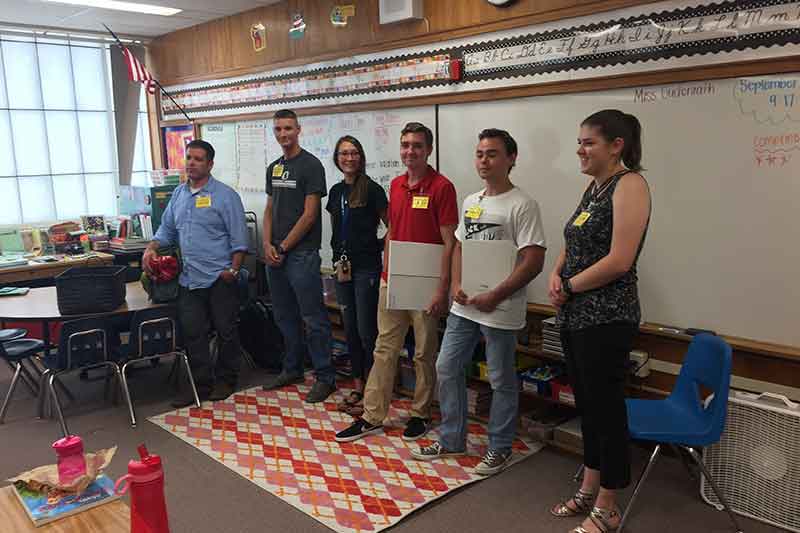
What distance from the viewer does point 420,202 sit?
128 inches

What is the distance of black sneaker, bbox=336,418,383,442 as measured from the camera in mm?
3441

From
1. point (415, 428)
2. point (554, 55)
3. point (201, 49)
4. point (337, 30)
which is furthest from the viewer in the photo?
point (201, 49)

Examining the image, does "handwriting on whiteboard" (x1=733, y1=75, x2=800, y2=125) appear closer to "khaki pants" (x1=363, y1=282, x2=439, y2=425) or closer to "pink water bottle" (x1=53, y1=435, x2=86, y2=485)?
"khaki pants" (x1=363, y1=282, x2=439, y2=425)

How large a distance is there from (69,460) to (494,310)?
1745 mm

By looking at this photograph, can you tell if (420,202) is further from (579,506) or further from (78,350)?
(78,350)

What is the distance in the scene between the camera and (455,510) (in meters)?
2.78

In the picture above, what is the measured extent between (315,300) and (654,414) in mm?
2090

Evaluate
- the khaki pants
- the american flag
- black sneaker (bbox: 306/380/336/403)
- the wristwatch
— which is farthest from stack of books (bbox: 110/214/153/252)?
the wristwatch

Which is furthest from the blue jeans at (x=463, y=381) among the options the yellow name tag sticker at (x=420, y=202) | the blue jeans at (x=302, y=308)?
the blue jeans at (x=302, y=308)

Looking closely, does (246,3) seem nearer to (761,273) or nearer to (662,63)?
(662,63)

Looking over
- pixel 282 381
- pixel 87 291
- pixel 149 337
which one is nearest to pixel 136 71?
pixel 87 291

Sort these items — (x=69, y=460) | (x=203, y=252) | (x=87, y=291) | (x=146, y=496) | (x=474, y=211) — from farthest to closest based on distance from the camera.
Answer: (x=203, y=252), (x=87, y=291), (x=474, y=211), (x=69, y=460), (x=146, y=496)

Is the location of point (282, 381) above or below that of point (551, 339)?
below

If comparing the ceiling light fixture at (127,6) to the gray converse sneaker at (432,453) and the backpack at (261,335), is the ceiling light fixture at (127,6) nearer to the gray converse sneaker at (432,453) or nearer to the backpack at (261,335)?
the backpack at (261,335)
